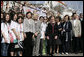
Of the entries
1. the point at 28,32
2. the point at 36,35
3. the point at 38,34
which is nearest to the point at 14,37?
the point at 28,32

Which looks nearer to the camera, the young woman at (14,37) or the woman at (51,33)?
the young woman at (14,37)

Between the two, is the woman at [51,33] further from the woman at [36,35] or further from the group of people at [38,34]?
the woman at [36,35]

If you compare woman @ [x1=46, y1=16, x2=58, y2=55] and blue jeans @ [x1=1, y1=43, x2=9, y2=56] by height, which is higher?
woman @ [x1=46, y1=16, x2=58, y2=55]

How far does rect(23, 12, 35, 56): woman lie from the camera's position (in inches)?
285

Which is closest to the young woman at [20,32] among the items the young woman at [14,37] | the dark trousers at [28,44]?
the young woman at [14,37]

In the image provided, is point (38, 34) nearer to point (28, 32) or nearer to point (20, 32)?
point (28, 32)

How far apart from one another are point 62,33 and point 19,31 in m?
2.27

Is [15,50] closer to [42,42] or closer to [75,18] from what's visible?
[42,42]

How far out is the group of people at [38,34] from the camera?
21.9 feet

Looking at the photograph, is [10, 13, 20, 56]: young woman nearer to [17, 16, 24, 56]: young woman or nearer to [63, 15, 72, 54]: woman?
[17, 16, 24, 56]: young woman

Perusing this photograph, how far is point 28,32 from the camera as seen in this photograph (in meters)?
7.31

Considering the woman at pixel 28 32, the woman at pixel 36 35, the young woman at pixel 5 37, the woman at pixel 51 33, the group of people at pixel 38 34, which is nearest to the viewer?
the young woman at pixel 5 37

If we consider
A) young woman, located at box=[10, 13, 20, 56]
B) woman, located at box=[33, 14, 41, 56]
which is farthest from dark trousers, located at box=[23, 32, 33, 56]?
young woman, located at box=[10, 13, 20, 56]

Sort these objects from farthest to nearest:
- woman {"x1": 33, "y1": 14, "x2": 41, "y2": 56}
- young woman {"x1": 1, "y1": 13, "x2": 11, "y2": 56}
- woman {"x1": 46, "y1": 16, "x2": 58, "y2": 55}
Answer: woman {"x1": 46, "y1": 16, "x2": 58, "y2": 55} → woman {"x1": 33, "y1": 14, "x2": 41, "y2": 56} → young woman {"x1": 1, "y1": 13, "x2": 11, "y2": 56}
